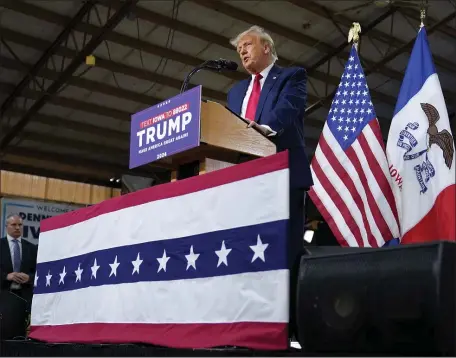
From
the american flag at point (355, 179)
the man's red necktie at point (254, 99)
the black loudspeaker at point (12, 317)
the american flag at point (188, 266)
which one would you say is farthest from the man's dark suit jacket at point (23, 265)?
the man's red necktie at point (254, 99)

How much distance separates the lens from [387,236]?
380 cm

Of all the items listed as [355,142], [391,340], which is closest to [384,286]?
[391,340]

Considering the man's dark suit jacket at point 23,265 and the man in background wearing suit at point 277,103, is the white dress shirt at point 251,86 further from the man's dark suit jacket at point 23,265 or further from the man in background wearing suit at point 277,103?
the man's dark suit jacket at point 23,265

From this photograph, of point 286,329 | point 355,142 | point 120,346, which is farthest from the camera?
point 355,142

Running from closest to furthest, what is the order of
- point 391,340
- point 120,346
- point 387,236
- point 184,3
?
point 391,340 < point 120,346 < point 387,236 < point 184,3

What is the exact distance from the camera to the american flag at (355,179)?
3807 millimetres

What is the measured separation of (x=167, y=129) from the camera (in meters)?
2.18

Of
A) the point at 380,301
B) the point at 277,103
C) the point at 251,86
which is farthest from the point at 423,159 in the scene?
the point at 380,301

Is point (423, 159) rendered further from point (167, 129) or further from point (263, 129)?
point (167, 129)

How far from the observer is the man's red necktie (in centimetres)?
247

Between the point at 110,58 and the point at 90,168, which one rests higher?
the point at 110,58

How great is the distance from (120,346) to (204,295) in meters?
0.42

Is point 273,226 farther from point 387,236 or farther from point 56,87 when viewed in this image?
point 56,87

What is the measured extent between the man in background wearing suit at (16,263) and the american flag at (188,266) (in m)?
2.14
